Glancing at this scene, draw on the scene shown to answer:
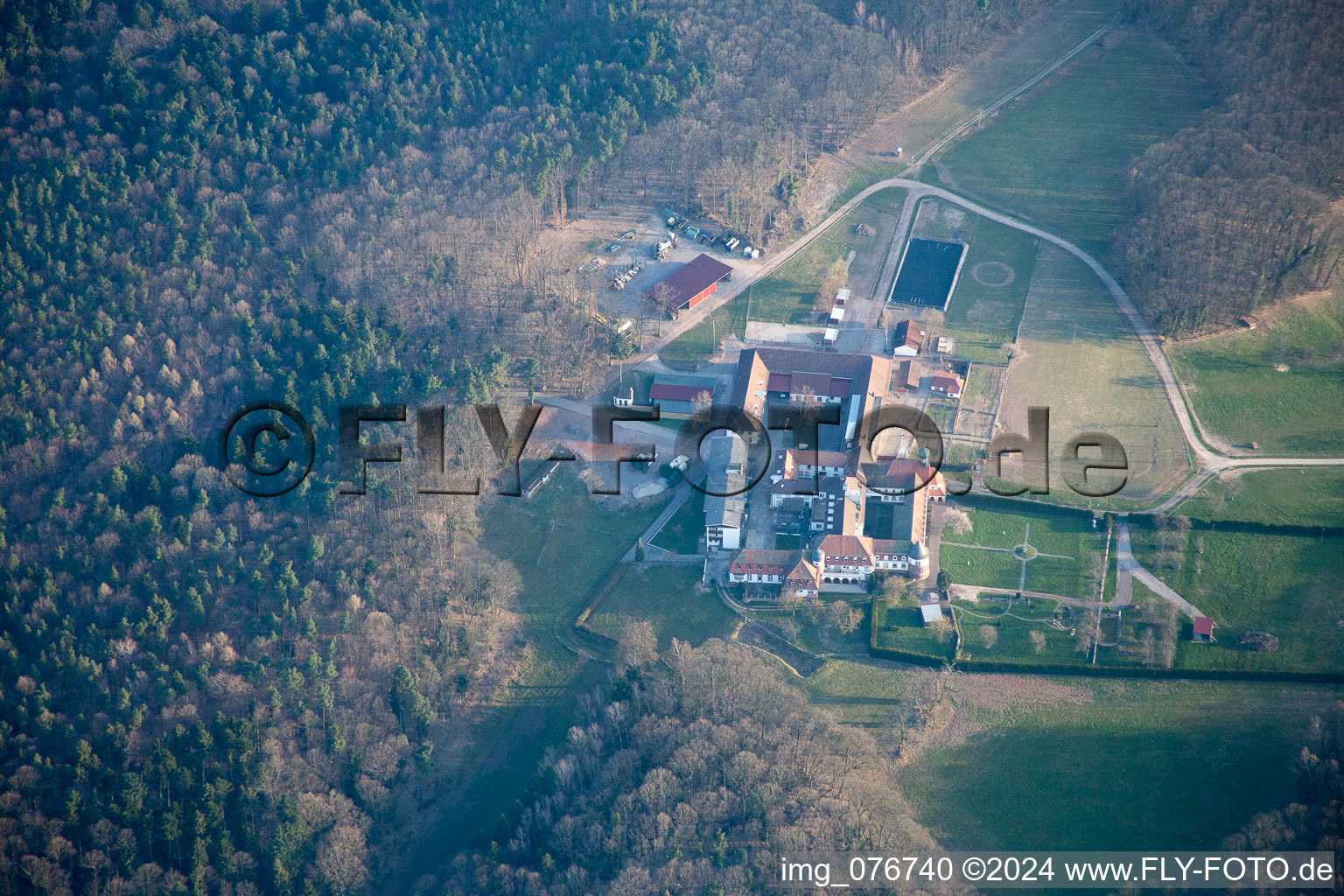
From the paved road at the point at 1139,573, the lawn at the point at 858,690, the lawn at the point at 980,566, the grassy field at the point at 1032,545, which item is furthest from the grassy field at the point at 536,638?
the paved road at the point at 1139,573

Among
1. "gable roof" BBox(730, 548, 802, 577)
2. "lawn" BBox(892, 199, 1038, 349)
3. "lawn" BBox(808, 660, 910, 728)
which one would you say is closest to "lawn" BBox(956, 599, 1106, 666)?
"lawn" BBox(808, 660, 910, 728)

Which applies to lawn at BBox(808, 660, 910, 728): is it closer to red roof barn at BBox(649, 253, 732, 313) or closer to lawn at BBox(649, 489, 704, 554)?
lawn at BBox(649, 489, 704, 554)

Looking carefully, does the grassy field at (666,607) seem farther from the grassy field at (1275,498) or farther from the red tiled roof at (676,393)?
the grassy field at (1275,498)

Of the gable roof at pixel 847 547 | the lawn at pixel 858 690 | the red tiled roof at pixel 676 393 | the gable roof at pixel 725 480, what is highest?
the red tiled roof at pixel 676 393

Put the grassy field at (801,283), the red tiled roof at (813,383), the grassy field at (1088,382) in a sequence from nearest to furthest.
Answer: the grassy field at (1088,382) < the red tiled roof at (813,383) < the grassy field at (801,283)

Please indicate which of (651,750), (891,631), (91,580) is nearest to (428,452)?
(91,580)

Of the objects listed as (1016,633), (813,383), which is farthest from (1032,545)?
(813,383)
